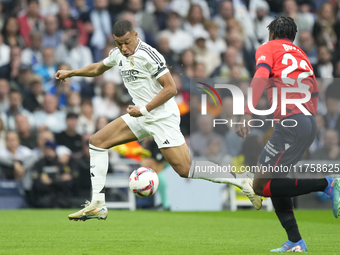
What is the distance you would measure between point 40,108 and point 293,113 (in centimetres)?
829

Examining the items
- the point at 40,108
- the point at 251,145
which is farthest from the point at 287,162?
the point at 40,108

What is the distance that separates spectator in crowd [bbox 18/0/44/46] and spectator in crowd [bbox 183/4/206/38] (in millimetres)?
3612

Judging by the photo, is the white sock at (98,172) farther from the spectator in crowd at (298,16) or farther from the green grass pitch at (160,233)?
the spectator in crowd at (298,16)

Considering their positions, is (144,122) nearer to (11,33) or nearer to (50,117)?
(50,117)

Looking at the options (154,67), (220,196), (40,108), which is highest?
(154,67)

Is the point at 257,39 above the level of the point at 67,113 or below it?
above

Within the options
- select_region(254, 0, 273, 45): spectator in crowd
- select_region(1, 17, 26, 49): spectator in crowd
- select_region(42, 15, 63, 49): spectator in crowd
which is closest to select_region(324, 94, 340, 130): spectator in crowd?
select_region(254, 0, 273, 45): spectator in crowd

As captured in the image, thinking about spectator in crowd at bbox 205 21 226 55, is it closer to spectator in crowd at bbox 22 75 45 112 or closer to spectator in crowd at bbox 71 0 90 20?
spectator in crowd at bbox 71 0 90 20

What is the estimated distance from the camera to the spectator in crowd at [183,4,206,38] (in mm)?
14172

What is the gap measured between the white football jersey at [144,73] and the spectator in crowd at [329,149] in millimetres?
5121

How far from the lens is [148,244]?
235 inches

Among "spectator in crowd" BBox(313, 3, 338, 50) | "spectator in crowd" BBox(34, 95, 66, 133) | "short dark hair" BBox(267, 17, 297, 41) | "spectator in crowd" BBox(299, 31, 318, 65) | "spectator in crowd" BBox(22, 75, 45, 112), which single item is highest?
"spectator in crowd" BBox(313, 3, 338, 50)

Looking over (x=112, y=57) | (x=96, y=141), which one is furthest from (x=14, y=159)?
(x=112, y=57)

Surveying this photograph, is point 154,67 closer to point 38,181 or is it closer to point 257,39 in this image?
point 38,181
